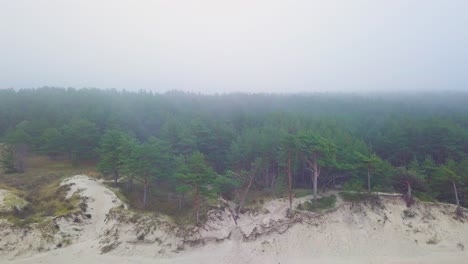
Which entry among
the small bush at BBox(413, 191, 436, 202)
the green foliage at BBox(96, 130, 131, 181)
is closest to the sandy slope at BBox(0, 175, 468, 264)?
the small bush at BBox(413, 191, 436, 202)

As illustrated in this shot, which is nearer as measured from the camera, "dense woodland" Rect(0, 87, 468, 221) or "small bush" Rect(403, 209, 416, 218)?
"small bush" Rect(403, 209, 416, 218)

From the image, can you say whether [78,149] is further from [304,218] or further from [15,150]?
[304,218]

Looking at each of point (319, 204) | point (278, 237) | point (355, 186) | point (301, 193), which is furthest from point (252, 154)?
point (278, 237)

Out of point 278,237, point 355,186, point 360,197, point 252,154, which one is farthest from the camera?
point 252,154

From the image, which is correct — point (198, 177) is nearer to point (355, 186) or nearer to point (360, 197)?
point (355, 186)

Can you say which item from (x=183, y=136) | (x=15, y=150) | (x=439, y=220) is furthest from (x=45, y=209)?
(x=439, y=220)

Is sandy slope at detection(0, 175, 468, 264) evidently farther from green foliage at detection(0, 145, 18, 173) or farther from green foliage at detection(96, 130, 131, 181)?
green foliage at detection(0, 145, 18, 173)
